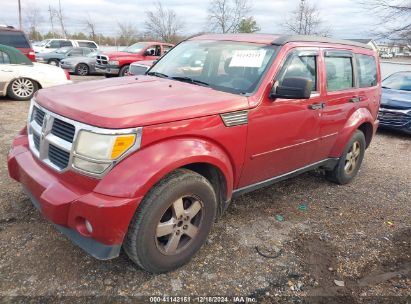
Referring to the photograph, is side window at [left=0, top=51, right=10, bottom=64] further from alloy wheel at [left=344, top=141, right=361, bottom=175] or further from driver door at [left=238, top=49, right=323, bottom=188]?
alloy wheel at [left=344, top=141, right=361, bottom=175]

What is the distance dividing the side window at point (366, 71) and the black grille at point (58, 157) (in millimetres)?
3773

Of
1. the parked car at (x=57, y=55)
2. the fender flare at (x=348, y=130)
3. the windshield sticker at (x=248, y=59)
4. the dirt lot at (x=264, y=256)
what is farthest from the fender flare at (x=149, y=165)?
the parked car at (x=57, y=55)

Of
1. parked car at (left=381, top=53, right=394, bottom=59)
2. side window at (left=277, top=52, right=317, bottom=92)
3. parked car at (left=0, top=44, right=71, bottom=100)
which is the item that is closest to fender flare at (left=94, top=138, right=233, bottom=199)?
side window at (left=277, top=52, right=317, bottom=92)

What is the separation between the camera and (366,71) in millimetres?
4914

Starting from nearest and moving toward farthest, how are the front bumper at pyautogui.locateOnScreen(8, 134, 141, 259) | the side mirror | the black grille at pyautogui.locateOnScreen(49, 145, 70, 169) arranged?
the front bumper at pyautogui.locateOnScreen(8, 134, 141, 259) → the black grille at pyautogui.locateOnScreen(49, 145, 70, 169) → the side mirror

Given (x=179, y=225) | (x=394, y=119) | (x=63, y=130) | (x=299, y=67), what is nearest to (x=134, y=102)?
(x=63, y=130)

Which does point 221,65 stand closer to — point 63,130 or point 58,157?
point 63,130

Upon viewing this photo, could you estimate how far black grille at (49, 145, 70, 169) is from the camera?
2.61 m

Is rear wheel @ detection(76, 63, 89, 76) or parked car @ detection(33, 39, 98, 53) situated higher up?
parked car @ detection(33, 39, 98, 53)

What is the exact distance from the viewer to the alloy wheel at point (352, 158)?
4.96 meters

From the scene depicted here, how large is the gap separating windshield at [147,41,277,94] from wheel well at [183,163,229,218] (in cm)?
74

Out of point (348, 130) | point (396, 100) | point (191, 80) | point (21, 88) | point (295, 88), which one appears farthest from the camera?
point (21, 88)

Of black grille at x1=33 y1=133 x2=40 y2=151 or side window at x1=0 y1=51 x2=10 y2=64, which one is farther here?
side window at x1=0 y1=51 x2=10 y2=64

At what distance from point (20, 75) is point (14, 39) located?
3153 mm
